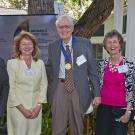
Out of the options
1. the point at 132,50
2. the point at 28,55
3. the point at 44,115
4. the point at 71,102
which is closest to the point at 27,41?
the point at 28,55

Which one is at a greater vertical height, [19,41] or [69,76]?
[19,41]

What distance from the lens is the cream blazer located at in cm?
460

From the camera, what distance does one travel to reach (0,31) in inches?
279

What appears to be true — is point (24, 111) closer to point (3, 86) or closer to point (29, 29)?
point (3, 86)

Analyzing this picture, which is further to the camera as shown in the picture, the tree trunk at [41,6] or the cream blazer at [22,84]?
the tree trunk at [41,6]

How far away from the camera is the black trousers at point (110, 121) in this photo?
468 centimetres

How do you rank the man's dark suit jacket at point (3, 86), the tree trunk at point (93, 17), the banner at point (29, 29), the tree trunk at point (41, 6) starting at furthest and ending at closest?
1. the tree trunk at point (93, 17)
2. the tree trunk at point (41, 6)
3. the banner at point (29, 29)
4. the man's dark suit jacket at point (3, 86)

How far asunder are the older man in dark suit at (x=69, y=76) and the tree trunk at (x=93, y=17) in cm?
268

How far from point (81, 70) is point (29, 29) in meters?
2.42

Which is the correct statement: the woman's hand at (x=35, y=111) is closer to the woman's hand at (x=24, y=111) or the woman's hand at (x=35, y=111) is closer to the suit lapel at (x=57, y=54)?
the woman's hand at (x=24, y=111)

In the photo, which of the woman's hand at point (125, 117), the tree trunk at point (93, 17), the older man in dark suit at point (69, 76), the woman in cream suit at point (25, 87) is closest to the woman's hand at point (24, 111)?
the woman in cream suit at point (25, 87)

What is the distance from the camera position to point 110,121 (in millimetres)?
4758

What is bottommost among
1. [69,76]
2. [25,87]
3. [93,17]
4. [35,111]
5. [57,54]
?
[35,111]

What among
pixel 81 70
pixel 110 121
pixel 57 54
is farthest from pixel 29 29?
pixel 110 121
